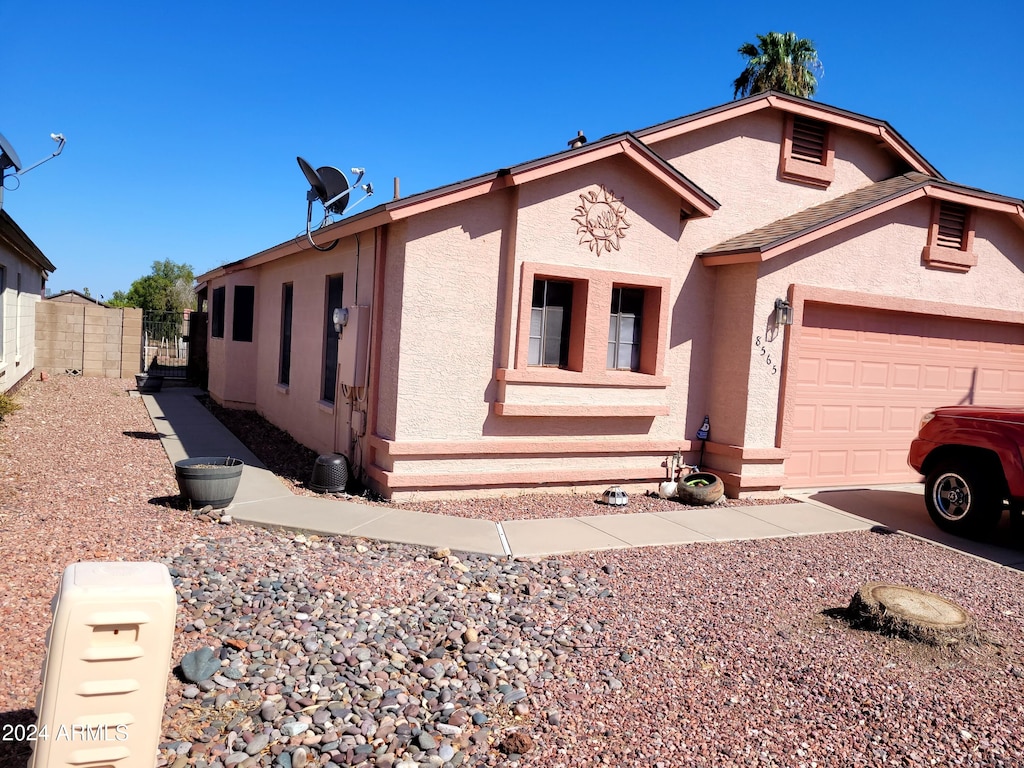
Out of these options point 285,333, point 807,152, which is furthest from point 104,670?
point 285,333

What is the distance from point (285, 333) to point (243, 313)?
2.57 metres

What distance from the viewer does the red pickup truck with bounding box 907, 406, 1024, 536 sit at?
734 cm

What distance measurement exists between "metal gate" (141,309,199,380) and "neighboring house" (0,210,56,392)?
12.2ft

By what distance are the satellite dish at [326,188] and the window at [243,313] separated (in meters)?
5.87

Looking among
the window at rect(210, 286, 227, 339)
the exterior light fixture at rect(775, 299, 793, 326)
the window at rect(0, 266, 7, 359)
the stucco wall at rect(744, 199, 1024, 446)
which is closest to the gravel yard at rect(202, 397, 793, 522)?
the stucco wall at rect(744, 199, 1024, 446)

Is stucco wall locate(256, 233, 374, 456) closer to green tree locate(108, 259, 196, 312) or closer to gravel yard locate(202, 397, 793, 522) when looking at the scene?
gravel yard locate(202, 397, 793, 522)

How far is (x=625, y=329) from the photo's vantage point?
29.7 feet

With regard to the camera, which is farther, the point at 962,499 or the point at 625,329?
the point at 625,329

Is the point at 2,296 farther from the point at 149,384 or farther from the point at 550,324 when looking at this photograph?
the point at 550,324

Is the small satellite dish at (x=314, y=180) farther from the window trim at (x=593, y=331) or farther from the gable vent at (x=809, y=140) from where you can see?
the gable vent at (x=809, y=140)

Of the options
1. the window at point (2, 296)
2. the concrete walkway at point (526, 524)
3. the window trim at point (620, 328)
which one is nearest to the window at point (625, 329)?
the window trim at point (620, 328)

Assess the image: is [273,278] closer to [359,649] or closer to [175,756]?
[359,649]

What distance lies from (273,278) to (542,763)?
11.9 meters

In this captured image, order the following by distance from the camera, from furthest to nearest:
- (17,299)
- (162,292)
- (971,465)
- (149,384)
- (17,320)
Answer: (162,292)
(149,384)
(17,320)
(17,299)
(971,465)
